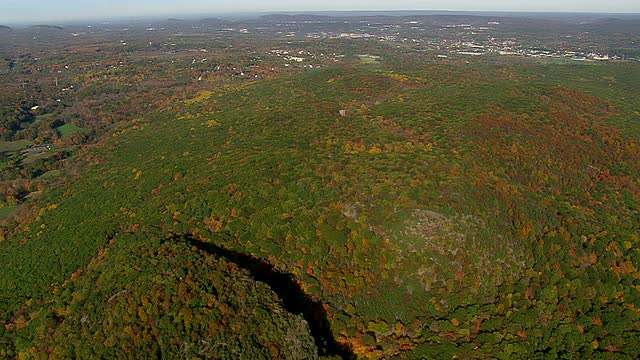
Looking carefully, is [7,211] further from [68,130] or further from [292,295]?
[292,295]

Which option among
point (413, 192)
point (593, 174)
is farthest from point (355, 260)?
point (593, 174)

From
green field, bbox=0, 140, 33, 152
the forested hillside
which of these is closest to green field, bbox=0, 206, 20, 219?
the forested hillside

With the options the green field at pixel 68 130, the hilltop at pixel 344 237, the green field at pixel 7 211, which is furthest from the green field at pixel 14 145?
the green field at pixel 7 211

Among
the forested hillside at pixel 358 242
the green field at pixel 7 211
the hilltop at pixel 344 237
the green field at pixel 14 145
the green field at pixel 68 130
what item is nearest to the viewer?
the forested hillside at pixel 358 242

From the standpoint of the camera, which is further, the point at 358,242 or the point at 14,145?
the point at 14,145

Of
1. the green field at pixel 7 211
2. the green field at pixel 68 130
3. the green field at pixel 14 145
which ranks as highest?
the green field at pixel 68 130

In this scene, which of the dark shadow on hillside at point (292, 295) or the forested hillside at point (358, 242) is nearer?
the forested hillside at point (358, 242)

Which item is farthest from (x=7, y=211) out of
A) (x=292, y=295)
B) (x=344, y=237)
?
(x=344, y=237)

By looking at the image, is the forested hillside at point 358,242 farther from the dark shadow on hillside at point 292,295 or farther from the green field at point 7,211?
the green field at point 7,211
